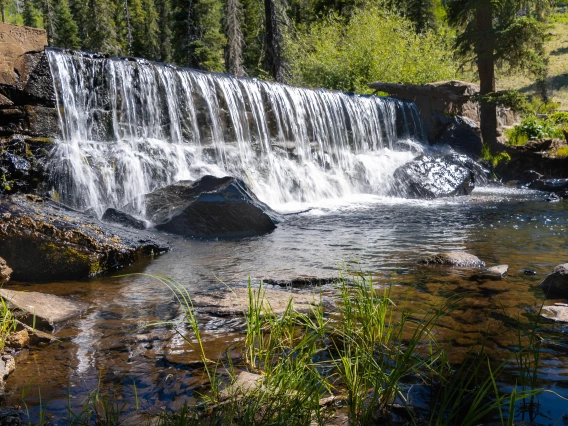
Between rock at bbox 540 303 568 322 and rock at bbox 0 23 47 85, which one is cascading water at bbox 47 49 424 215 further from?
rock at bbox 540 303 568 322

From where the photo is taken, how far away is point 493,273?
630 cm

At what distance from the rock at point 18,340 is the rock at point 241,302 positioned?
4.47 feet

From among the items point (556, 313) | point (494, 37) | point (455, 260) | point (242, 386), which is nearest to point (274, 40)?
point (494, 37)

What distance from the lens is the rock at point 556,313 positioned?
15.0 feet

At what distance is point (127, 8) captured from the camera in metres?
61.3

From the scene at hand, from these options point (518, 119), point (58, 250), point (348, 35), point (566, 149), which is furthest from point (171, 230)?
point (518, 119)

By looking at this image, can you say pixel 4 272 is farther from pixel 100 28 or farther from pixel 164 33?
pixel 164 33

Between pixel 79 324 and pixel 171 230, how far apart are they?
4.80 metres

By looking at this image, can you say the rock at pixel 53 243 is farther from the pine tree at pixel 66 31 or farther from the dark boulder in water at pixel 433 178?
the pine tree at pixel 66 31

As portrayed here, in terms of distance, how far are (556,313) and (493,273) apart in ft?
5.50

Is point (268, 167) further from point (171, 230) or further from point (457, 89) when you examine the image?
point (457, 89)

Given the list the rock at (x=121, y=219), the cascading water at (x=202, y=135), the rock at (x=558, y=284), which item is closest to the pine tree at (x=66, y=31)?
the cascading water at (x=202, y=135)

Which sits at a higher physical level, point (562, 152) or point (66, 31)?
point (66, 31)

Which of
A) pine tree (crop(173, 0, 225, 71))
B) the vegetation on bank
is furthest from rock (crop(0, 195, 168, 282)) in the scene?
pine tree (crop(173, 0, 225, 71))
